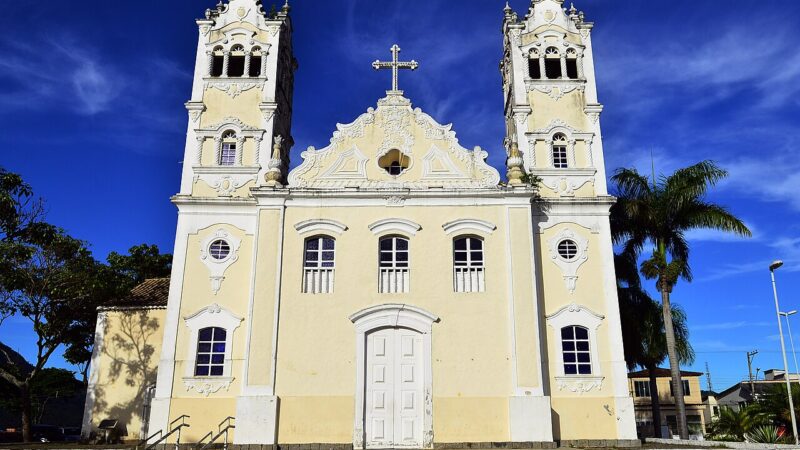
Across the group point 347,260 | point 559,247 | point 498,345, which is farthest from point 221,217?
point 559,247

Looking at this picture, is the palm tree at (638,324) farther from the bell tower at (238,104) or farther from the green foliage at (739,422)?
the bell tower at (238,104)

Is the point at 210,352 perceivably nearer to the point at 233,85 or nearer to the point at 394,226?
the point at 394,226

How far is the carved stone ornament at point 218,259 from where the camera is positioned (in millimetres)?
18672

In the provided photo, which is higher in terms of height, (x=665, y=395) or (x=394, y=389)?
(x=665, y=395)

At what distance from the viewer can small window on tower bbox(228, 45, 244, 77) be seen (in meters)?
21.8

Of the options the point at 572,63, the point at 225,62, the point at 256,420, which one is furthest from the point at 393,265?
the point at 572,63

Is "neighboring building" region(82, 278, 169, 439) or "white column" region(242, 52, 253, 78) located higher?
"white column" region(242, 52, 253, 78)

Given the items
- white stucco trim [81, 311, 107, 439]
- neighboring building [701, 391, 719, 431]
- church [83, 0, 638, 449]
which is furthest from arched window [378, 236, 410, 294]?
neighboring building [701, 391, 719, 431]

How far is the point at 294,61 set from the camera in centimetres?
2456

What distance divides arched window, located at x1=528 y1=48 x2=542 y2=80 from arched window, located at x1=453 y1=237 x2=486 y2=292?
6614 mm

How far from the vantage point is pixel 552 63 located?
2211 centimetres

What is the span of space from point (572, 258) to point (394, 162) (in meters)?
6.18

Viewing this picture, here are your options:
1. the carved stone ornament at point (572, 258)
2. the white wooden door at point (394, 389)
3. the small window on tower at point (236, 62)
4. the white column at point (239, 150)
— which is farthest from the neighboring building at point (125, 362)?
the carved stone ornament at point (572, 258)

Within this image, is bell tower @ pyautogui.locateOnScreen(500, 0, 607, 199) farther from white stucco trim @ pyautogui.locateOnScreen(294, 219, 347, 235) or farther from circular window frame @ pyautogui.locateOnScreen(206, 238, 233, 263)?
circular window frame @ pyautogui.locateOnScreen(206, 238, 233, 263)
